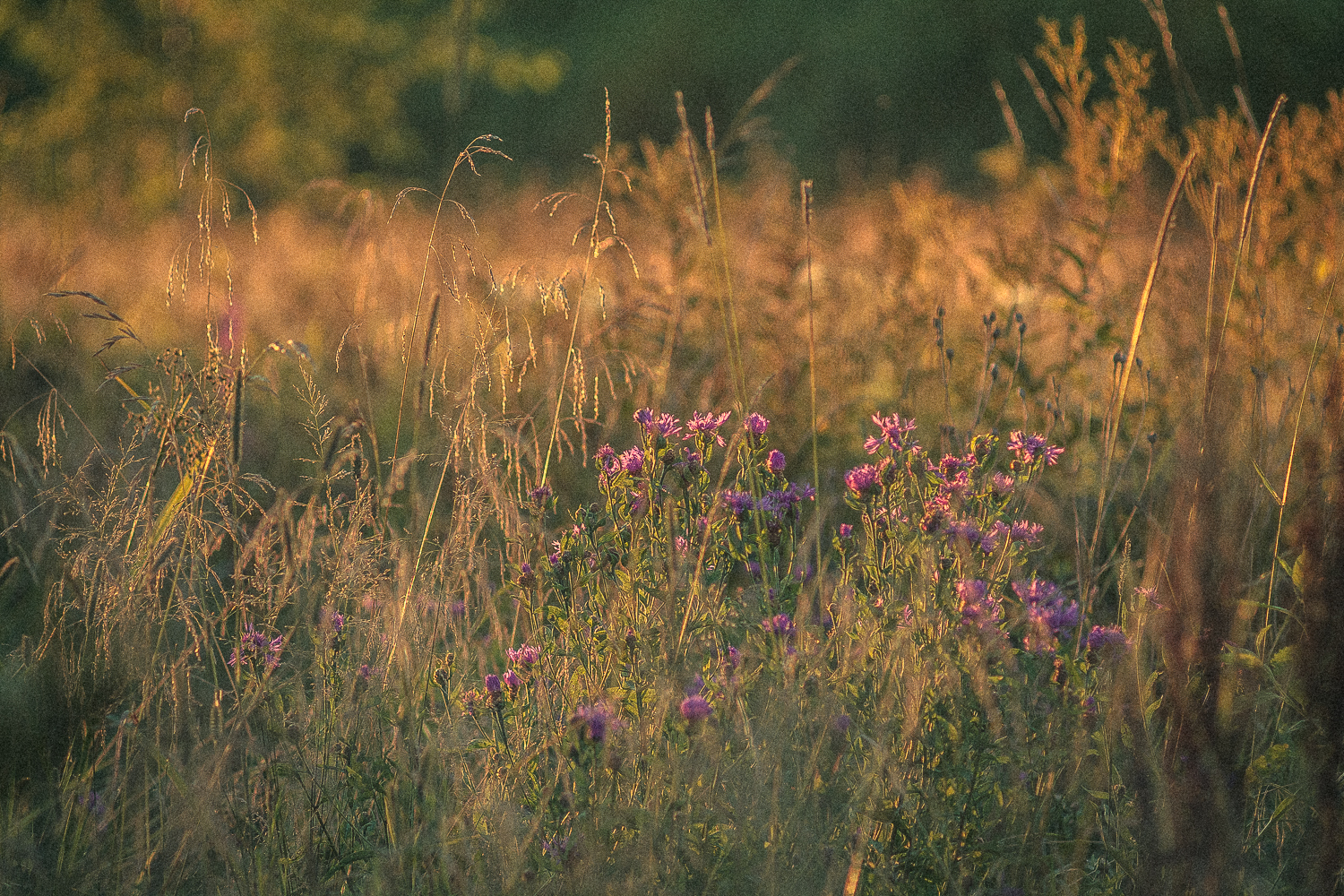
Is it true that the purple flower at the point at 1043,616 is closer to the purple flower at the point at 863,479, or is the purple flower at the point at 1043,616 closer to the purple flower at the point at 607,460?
the purple flower at the point at 863,479

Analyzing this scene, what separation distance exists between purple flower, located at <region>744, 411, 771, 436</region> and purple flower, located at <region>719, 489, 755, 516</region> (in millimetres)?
102

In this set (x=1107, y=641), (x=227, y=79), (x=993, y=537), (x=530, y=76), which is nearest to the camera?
(x=1107, y=641)

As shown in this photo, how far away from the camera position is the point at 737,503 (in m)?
→ 1.52

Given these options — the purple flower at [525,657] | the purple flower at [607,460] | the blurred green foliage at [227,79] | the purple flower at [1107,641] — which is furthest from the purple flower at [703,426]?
the blurred green foliage at [227,79]

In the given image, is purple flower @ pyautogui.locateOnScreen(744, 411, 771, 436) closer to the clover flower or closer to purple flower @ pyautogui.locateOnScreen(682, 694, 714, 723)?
purple flower @ pyautogui.locateOnScreen(682, 694, 714, 723)

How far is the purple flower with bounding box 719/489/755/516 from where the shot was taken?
1.52m

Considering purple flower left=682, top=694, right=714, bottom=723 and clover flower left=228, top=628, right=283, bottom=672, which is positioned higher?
purple flower left=682, top=694, right=714, bottom=723

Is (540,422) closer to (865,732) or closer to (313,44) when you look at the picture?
(865,732)

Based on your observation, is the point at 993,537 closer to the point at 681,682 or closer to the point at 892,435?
the point at 892,435

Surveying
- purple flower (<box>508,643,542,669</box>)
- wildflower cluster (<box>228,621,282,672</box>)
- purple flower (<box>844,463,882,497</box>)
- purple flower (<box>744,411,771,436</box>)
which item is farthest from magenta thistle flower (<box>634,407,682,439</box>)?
wildflower cluster (<box>228,621,282,672</box>)

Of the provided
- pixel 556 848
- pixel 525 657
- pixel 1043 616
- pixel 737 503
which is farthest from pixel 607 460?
pixel 1043 616

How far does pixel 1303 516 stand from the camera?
3.23ft

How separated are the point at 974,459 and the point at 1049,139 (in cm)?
2437

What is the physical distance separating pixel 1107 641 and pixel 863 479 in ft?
1.34
